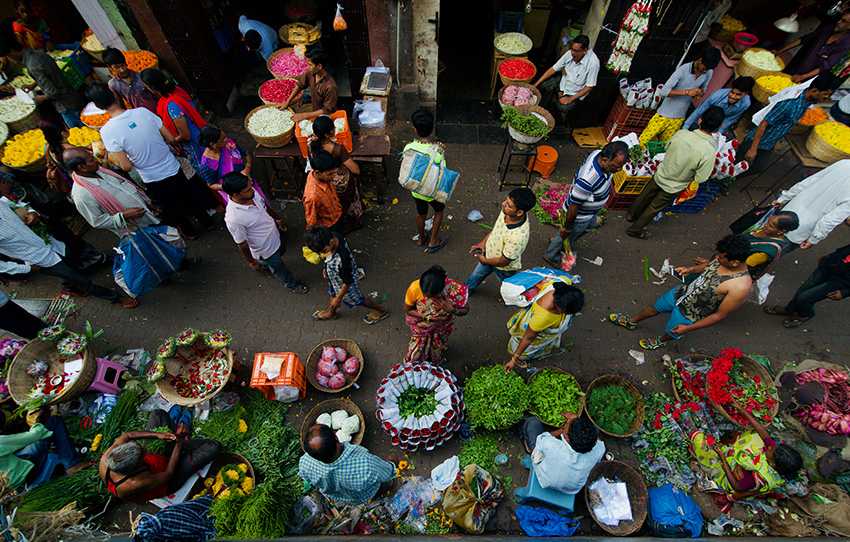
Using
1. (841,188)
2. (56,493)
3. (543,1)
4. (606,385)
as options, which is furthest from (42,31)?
(841,188)

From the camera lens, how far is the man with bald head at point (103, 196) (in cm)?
470

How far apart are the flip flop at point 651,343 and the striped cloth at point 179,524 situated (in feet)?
18.1

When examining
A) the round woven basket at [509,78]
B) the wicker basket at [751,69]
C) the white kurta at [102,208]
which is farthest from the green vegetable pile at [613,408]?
the wicker basket at [751,69]

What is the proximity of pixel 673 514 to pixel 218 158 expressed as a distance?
7028 millimetres

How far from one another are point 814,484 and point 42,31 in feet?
45.1

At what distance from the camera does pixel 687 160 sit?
212 inches

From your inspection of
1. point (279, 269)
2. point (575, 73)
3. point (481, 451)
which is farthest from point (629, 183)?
point (279, 269)

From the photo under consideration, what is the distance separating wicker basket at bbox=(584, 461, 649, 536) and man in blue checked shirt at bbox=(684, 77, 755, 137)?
5.16 metres

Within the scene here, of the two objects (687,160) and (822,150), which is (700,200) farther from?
(687,160)

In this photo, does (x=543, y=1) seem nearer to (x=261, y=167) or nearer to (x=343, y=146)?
(x=343, y=146)

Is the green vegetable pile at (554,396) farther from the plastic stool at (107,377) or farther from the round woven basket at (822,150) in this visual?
the round woven basket at (822,150)

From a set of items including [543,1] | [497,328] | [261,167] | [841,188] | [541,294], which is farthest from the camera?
[543,1]

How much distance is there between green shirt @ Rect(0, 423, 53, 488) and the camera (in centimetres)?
376

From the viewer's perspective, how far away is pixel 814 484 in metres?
4.40
